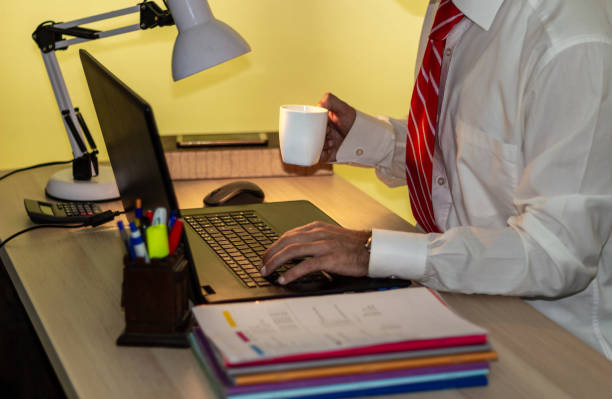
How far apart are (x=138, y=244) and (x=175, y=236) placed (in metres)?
0.05

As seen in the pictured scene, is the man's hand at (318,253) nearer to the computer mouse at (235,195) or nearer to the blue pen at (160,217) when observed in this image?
the blue pen at (160,217)

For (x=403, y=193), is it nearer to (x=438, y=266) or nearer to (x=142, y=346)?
(x=438, y=266)

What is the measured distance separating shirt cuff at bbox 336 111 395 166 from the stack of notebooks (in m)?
0.76

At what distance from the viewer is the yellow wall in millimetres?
2047

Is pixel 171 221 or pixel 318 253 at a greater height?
pixel 171 221

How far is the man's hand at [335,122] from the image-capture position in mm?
1580

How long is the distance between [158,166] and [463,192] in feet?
2.19

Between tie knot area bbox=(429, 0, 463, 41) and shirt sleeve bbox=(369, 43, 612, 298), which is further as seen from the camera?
tie knot area bbox=(429, 0, 463, 41)

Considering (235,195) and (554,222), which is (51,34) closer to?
(235,195)

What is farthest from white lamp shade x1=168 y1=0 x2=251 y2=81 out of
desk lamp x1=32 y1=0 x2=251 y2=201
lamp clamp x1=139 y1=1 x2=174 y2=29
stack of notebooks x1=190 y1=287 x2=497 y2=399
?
stack of notebooks x1=190 y1=287 x2=497 y2=399

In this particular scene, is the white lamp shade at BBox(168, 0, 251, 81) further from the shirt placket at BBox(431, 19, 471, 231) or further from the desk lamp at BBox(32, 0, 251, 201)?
the shirt placket at BBox(431, 19, 471, 231)

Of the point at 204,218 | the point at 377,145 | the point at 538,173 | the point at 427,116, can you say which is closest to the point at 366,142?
the point at 377,145

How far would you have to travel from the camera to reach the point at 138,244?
0.84 meters

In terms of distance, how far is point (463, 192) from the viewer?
1.29 metres
